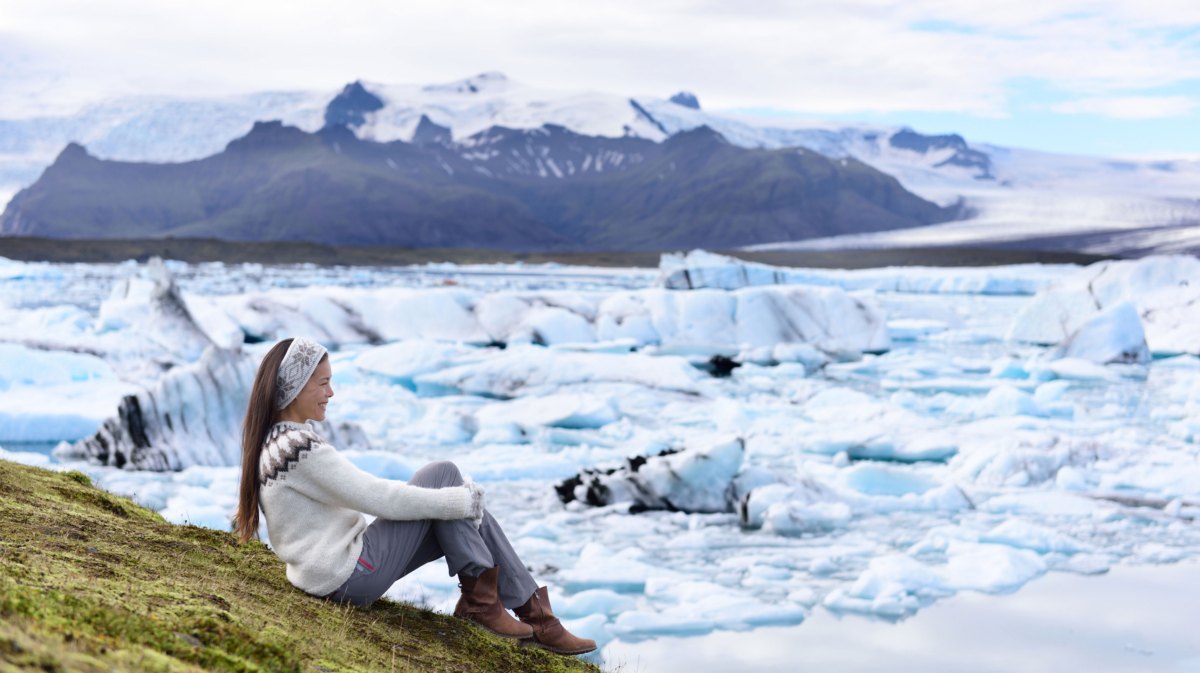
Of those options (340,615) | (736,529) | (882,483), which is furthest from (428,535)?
(882,483)

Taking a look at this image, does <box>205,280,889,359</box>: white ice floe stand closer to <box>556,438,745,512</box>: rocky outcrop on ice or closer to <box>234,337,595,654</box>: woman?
<box>556,438,745,512</box>: rocky outcrop on ice

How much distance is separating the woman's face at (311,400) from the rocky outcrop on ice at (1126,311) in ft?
70.5

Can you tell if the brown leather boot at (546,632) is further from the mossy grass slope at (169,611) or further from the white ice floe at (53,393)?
the white ice floe at (53,393)

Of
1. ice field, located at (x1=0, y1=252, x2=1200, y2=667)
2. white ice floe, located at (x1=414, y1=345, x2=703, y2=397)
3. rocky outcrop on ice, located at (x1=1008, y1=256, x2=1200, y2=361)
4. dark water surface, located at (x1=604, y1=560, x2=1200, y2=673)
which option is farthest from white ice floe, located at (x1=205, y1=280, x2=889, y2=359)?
dark water surface, located at (x1=604, y1=560, x2=1200, y2=673)

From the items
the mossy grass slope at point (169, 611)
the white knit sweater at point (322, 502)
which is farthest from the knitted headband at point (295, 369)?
the mossy grass slope at point (169, 611)

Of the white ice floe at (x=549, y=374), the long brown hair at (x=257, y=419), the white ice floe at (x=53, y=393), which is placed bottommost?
the white ice floe at (x=549, y=374)

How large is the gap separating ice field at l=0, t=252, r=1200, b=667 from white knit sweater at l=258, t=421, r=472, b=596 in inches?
103

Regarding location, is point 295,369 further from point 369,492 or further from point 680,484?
point 680,484

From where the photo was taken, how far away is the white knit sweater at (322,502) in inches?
134

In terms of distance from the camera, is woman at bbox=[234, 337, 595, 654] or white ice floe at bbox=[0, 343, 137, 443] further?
white ice floe at bbox=[0, 343, 137, 443]

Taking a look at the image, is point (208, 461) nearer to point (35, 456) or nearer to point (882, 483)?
point (35, 456)

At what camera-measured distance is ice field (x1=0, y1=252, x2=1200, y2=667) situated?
7902 mm

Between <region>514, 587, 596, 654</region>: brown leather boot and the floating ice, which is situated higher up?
<region>514, 587, 596, 654</region>: brown leather boot

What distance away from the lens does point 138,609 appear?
9.02 ft
